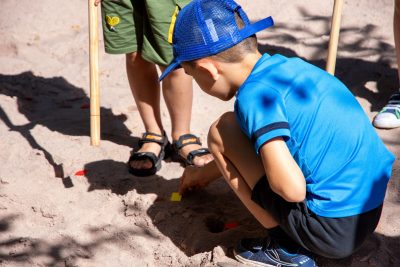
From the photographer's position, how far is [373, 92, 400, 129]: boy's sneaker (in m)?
3.54

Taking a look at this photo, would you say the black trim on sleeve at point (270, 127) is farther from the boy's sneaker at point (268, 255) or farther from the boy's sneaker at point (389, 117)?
the boy's sneaker at point (389, 117)

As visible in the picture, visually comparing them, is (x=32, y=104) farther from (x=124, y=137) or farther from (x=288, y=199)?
(x=288, y=199)

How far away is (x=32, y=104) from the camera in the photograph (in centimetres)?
426

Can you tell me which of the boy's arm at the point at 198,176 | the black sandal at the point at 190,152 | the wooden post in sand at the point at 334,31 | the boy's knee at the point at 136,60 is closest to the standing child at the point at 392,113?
the wooden post in sand at the point at 334,31

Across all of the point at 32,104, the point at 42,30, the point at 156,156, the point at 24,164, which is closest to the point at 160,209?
the point at 156,156

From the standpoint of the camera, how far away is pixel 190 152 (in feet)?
10.8

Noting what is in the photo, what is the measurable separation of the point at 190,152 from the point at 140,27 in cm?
74

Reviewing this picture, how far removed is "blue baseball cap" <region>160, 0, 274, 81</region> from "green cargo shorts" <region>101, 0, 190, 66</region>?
95cm

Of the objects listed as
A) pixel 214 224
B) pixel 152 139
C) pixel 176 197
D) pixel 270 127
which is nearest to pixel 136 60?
pixel 152 139

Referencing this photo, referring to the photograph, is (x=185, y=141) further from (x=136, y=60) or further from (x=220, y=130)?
(x=220, y=130)

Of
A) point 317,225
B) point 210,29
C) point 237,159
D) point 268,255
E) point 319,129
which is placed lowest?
point 268,255

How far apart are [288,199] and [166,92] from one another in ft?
4.53

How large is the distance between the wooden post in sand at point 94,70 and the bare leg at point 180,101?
0.41 metres

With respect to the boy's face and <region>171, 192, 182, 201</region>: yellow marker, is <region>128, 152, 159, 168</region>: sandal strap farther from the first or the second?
the boy's face
